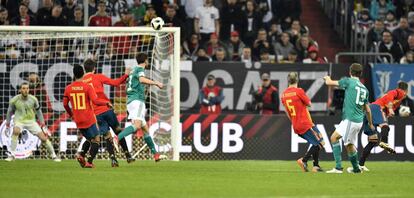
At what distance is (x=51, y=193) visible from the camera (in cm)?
1530

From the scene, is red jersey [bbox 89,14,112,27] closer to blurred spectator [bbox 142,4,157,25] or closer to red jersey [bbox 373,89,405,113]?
blurred spectator [bbox 142,4,157,25]

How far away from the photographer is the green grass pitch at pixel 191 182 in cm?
1553

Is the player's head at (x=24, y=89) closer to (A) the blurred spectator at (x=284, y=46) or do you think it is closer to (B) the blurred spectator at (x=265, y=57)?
(B) the blurred spectator at (x=265, y=57)

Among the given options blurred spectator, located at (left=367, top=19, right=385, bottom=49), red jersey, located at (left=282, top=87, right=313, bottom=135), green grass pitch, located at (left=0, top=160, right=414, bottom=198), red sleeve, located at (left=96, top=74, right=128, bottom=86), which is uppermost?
blurred spectator, located at (left=367, top=19, right=385, bottom=49)

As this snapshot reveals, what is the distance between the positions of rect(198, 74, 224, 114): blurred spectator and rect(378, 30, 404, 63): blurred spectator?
17.1 feet

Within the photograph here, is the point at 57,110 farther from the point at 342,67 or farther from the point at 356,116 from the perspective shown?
the point at 356,116

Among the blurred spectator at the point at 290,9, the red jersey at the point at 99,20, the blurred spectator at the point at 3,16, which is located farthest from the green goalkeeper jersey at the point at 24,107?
the blurred spectator at the point at 290,9

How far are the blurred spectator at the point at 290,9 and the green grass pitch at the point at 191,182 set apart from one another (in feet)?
32.9

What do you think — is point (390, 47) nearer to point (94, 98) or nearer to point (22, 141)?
point (22, 141)

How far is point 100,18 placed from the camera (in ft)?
94.9

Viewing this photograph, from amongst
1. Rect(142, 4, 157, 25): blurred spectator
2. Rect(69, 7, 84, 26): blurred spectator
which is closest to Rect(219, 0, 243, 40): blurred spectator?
Rect(142, 4, 157, 25): blurred spectator

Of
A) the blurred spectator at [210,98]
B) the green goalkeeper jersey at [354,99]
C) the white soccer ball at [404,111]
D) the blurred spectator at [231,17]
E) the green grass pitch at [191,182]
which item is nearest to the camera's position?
the green grass pitch at [191,182]

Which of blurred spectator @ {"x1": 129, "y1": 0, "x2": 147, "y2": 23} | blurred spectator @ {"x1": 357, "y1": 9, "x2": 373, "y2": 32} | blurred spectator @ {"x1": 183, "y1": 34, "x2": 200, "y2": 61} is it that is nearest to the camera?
blurred spectator @ {"x1": 183, "y1": 34, "x2": 200, "y2": 61}

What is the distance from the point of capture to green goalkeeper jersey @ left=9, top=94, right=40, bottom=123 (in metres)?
25.4
